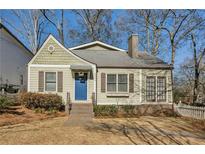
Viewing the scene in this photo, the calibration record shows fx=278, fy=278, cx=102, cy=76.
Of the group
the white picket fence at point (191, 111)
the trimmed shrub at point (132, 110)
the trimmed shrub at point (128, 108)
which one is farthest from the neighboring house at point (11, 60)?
the white picket fence at point (191, 111)

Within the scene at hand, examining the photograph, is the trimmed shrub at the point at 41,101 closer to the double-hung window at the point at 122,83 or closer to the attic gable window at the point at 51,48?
the attic gable window at the point at 51,48

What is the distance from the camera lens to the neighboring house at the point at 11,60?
54.2 feet

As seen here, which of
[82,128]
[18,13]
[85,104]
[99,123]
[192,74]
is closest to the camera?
[82,128]

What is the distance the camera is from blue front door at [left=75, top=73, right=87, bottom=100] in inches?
593

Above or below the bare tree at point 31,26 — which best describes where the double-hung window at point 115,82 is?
below

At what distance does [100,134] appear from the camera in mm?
8680

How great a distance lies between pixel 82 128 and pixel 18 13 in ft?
64.1

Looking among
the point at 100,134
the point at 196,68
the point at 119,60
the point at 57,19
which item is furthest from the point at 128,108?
the point at 57,19

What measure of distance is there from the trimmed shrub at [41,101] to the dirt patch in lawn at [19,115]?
1.19ft
